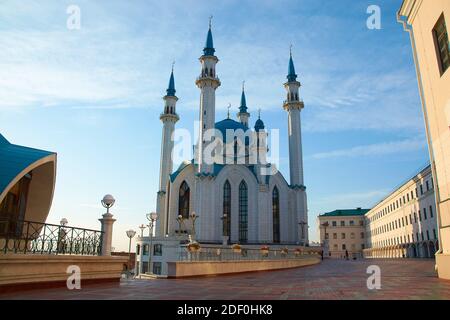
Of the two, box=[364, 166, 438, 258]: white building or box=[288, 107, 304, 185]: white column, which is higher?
box=[288, 107, 304, 185]: white column

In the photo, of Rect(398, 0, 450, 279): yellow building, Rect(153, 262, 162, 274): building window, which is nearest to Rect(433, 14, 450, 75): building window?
Rect(398, 0, 450, 279): yellow building

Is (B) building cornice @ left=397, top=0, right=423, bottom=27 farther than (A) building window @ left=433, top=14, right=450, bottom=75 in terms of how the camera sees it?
Yes

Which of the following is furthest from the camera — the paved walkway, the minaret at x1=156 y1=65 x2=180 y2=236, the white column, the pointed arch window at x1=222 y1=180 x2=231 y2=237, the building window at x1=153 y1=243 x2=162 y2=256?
the white column

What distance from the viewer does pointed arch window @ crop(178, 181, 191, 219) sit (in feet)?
176

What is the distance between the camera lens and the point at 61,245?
10672 millimetres

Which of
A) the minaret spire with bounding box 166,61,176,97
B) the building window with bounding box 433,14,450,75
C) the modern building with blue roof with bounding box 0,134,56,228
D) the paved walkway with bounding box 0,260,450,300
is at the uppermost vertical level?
the minaret spire with bounding box 166,61,176,97

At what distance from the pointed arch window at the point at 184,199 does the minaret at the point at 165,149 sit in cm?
307

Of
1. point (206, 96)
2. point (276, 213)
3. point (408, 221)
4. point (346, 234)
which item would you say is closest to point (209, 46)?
point (206, 96)

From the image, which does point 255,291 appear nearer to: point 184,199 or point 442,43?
point 442,43

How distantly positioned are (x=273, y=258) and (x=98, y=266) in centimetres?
1586

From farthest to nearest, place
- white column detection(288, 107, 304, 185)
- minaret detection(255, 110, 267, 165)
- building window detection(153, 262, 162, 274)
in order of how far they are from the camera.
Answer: minaret detection(255, 110, 267, 165) < white column detection(288, 107, 304, 185) < building window detection(153, 262, 162, 274)

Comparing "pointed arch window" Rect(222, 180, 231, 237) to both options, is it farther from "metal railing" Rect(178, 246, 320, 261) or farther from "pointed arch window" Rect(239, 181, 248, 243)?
"metal railing" Rect(178, 246, 320, 261)

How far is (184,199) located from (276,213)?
1492cm
